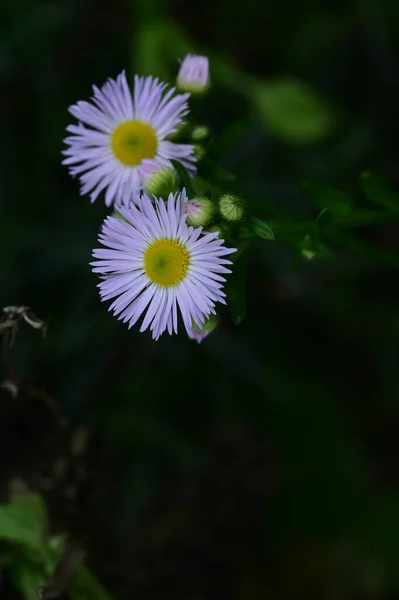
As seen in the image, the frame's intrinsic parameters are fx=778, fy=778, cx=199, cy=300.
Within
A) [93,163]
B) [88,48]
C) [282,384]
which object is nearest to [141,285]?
[93,163]

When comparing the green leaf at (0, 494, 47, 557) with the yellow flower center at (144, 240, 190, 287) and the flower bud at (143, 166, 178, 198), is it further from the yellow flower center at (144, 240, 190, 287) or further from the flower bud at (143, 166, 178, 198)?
the flower bud at (143, 166, 178, 198)

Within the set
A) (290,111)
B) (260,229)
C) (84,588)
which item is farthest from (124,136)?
(290,111)

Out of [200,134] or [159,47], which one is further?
[159,47]

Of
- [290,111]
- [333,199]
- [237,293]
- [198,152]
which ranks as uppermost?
[290,111]

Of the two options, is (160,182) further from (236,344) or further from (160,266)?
(236,344)

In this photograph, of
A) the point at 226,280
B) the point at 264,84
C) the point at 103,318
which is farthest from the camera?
the point at 264,84

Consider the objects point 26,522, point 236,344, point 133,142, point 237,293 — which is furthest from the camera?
point 236,344

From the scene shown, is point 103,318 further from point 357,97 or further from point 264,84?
point 357,97
